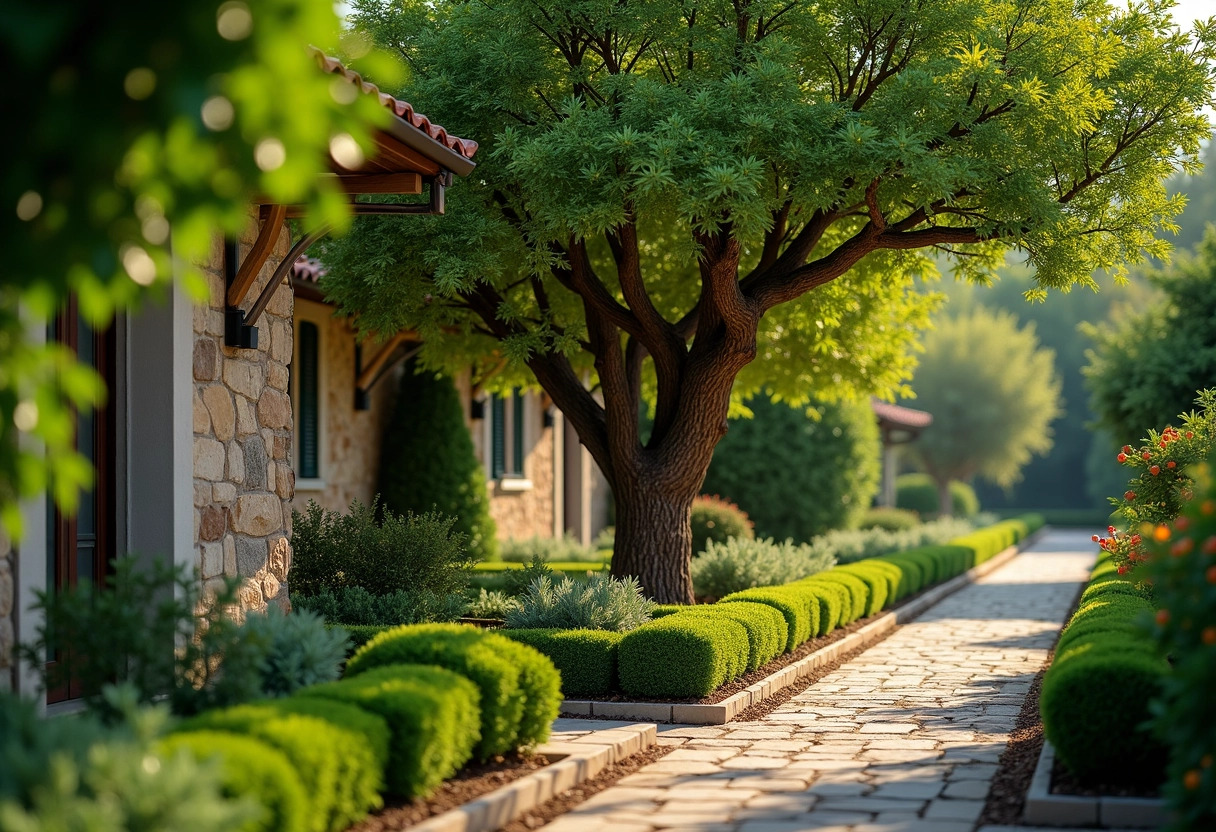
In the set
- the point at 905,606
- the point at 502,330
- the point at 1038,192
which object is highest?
the point at 1038,192

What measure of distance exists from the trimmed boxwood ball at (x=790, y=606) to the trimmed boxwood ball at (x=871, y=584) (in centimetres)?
286

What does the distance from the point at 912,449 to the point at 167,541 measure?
39732mm

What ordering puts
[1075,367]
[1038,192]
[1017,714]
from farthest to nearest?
[1075,367]
[1038,192]
[1017,714]

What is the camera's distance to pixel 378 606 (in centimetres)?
998

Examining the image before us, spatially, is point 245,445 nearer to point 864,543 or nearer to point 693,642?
point 693,642

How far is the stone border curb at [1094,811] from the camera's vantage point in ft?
17.9

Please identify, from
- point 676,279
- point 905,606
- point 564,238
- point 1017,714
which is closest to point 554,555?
point 905,606

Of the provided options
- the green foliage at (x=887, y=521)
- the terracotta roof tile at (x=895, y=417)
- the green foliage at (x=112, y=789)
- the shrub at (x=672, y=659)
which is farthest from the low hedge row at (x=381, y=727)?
the terracotta roof tile at (x=895, y=417)

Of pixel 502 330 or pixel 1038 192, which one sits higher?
pixel 1038 192

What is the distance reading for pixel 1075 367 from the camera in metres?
58.3

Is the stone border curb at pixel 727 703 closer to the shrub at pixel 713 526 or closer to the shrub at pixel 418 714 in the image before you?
the shrub at pixel 418 714

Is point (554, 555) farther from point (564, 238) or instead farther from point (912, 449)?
point (912, 449)

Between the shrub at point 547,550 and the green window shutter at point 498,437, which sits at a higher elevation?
the green window shutter at point 498,437

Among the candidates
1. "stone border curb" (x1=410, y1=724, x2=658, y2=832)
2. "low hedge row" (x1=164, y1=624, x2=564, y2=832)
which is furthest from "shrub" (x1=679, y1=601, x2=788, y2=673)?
"low hedge row" (x1=164, y1=624, x2=564, y2=832)
